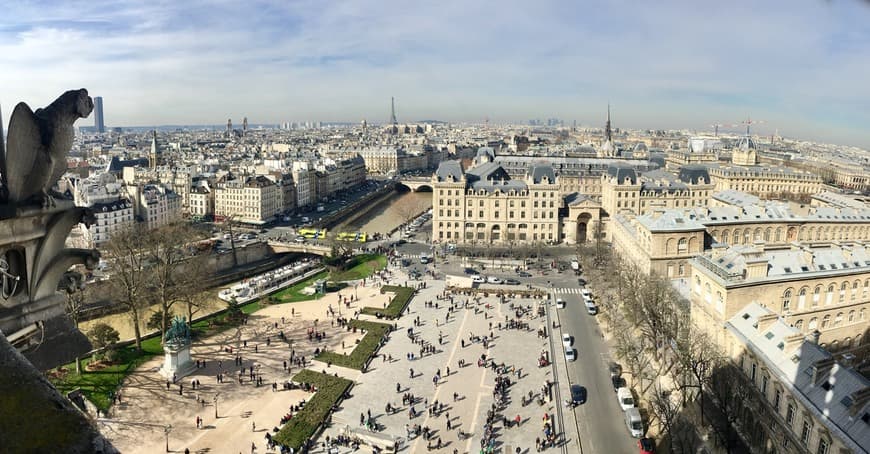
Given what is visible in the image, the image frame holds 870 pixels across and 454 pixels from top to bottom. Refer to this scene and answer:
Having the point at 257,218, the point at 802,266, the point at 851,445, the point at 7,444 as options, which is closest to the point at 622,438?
the point at 851,445

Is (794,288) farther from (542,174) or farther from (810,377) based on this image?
(542,174)

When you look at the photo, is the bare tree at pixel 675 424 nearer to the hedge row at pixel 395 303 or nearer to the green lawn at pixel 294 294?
the hedge row at pixel 395 303

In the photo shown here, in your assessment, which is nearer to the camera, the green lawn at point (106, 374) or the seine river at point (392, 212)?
the green lawn at point (106, 374)

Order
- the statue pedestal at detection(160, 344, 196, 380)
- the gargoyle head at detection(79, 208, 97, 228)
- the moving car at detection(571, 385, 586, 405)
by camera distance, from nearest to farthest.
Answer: the gargoyle head at detection(79, 208, 97, 228)
the moving car at detection(571, 385, 586, 405)
the statue pedestal at detection(160, 344, 196, 380)

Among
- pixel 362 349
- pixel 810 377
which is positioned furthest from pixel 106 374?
pixel 810 377

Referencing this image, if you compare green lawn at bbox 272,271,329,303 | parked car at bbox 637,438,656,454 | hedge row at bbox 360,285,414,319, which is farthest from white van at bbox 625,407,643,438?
green lawn at bbox 272,271,329,303

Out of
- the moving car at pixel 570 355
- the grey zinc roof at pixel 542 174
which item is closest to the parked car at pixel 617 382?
the moving car at pixel 570 355

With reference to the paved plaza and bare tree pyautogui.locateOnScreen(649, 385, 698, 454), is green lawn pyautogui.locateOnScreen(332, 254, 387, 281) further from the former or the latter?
bare tree pyautogui.locateOnScreen(649, 385, 698, 454)
